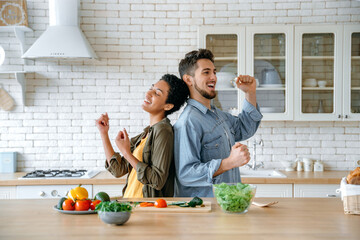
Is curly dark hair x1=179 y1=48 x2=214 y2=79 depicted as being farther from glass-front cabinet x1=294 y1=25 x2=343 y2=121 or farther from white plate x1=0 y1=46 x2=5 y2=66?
white plate x1=0 y1=46 x2=5 y2=66

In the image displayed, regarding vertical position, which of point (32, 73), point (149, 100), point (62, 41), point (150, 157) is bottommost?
point (150, 157)

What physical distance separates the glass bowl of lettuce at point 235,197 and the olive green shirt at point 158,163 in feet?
1.46

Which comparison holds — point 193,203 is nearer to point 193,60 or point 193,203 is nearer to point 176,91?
point 176,91

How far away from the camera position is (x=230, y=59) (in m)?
4.28

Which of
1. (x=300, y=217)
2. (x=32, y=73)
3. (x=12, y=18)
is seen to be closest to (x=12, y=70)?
(x=32, y=73)

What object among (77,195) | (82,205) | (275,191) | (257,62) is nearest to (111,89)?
(257,62)

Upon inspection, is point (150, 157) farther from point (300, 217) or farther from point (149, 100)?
point (300, 217)

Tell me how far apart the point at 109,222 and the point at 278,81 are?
9.23 ft

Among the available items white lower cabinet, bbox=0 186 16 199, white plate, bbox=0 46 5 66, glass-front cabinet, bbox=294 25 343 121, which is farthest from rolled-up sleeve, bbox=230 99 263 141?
white plate, bbox=0 46 5 66

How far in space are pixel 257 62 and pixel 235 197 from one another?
243 cm

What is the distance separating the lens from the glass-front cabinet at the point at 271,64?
4.25 meters

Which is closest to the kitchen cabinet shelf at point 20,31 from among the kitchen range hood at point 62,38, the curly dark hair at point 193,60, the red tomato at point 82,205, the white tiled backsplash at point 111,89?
the white tiled backsplash at point 111,89

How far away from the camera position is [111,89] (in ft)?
15.1

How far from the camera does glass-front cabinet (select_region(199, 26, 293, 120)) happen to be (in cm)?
425
